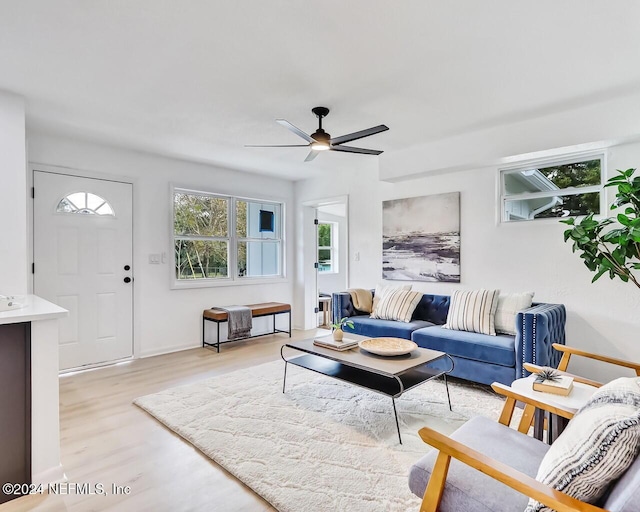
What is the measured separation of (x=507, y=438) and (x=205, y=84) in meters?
2.82

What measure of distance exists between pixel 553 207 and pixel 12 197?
4634 mm

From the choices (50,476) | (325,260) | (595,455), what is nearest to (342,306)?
(50,476)

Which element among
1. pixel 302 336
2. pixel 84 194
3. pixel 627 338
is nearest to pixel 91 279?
pixel 84 194

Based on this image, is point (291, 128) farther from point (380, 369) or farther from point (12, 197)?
point (12, 197)

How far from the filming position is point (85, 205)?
13.2 ft

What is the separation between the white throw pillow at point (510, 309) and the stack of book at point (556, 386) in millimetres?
1557

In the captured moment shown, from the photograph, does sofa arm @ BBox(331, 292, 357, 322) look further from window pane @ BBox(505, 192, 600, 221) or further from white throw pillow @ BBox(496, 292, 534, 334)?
window pane @ BBox(505, 192, 600, 221)

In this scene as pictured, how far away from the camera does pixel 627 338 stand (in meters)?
3.16

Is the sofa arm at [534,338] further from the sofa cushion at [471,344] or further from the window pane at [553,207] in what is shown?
the window pane at [553,207]

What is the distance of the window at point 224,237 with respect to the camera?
4844 mm

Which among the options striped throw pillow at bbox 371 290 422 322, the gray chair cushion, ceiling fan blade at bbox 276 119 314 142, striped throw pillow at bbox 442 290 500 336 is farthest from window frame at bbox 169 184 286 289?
the gray chair cushion

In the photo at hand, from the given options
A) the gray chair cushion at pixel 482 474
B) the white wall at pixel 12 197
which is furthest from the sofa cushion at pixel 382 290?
the white wall at pixel 12 197

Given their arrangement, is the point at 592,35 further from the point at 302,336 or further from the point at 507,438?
the point at 302,336

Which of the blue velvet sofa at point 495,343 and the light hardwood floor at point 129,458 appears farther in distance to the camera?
the blue velvet sofa at point 495,343
